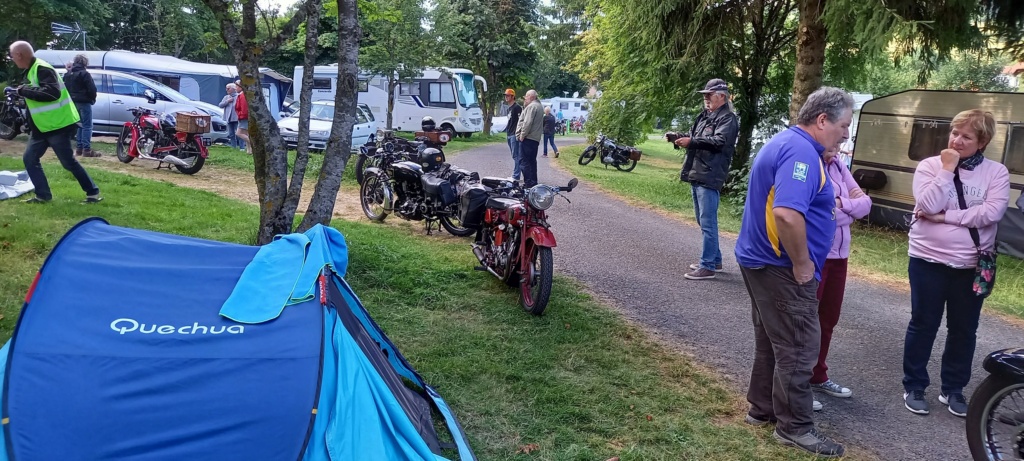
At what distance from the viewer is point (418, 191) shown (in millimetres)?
8961

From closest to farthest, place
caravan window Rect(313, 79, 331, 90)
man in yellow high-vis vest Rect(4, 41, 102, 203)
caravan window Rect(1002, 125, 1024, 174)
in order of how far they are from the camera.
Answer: man in yellow high-vis vest Rect(4, 41, 102, 203) → caravan window Rect(1002, 125, 1024, 174) → caravan window Rect(313, 79, 331, 90)

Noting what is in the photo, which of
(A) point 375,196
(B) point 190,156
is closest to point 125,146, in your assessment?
(B) point 190,156

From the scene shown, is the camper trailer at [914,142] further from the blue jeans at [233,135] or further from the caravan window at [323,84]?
the caravan window at [323,84]

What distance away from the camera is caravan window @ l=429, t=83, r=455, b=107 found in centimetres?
2909

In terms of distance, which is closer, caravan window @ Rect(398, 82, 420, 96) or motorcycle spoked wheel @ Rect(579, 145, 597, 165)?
motorcycle spoked wheel @ Rect(579, 145, 597, 165)

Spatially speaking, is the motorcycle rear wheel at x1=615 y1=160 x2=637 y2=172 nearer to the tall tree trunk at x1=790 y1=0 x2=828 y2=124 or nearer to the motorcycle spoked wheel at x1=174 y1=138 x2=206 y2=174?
the tall tree trunk at x1=790 y1=0 x2=828 y2=124

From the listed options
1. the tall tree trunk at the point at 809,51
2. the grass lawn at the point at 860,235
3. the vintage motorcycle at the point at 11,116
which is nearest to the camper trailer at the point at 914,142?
the grass lawn at the point at 860,235

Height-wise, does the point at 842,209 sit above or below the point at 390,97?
below

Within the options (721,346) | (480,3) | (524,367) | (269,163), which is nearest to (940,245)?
(721,346)

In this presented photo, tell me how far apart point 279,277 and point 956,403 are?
155 inches

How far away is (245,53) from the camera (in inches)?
227

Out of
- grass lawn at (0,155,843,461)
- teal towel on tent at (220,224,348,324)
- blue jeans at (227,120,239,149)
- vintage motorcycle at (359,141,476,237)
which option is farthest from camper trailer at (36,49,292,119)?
teal towel on tent at (220,224,348,324)

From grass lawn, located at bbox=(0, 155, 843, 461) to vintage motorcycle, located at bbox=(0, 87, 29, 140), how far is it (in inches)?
319

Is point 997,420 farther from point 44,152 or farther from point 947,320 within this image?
point 44,152
